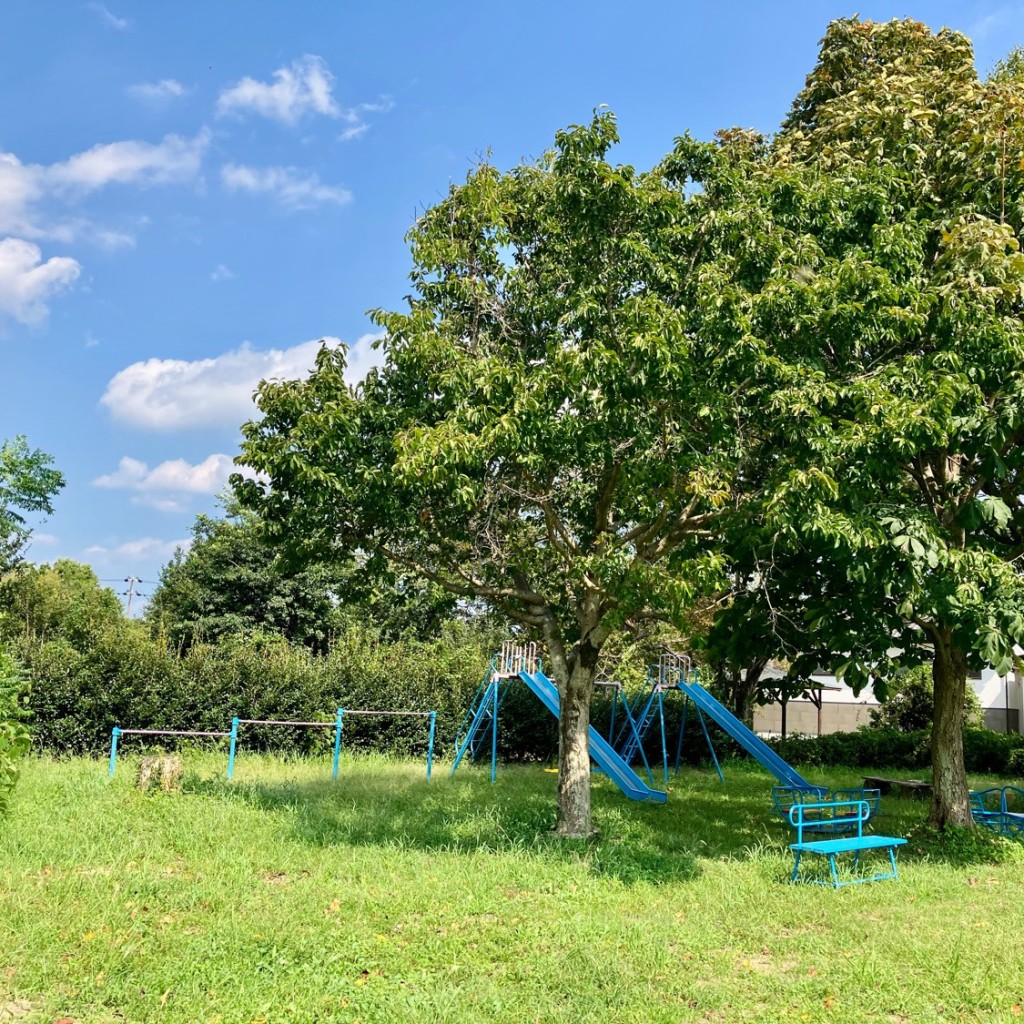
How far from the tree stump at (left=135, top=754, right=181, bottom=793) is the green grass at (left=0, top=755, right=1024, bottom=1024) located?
10.8 inches

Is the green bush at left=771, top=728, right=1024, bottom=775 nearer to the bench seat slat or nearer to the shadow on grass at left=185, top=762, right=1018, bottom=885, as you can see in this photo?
the shadow on grass at left=185, top=762, right=1018, bottom=885

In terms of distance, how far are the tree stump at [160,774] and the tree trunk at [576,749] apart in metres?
4.70

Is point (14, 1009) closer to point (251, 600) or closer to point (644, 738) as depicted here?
point (644, 738)

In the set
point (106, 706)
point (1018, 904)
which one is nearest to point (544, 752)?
point (106, 706)

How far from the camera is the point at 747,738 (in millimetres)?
15672

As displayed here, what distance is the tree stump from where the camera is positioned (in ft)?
34.7

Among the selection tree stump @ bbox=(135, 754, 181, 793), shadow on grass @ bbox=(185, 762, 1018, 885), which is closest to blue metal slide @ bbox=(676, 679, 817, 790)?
shadow on grass @ bbox=(185, 762, 1018, 885)

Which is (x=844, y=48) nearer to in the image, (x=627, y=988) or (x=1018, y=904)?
(x=1018, y=904)

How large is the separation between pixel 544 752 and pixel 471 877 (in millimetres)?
11071

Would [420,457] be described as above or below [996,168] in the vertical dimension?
below

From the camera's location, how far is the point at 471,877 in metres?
7.67

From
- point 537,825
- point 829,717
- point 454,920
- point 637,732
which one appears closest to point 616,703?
point 637,732

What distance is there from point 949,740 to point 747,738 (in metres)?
5.30

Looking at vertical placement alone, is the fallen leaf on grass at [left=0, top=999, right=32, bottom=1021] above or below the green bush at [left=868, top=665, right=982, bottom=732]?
below
